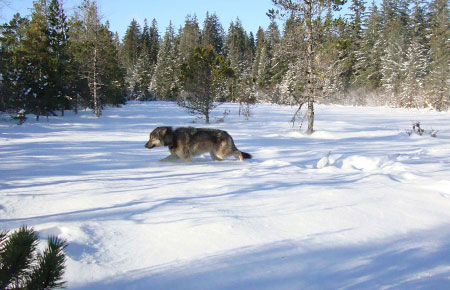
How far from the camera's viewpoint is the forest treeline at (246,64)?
50.8 ft

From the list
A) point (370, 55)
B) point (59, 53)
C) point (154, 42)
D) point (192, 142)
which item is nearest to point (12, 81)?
point (59, 53)

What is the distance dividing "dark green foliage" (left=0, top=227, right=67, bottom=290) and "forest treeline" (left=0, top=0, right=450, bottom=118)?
14.7m

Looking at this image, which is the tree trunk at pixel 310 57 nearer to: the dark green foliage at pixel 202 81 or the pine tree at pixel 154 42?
A: the dark green foliage at pixel 202 81

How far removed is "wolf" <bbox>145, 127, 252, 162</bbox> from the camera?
7.69 meters

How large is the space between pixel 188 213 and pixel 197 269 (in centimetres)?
121

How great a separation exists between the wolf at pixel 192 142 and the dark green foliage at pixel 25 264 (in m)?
6.03

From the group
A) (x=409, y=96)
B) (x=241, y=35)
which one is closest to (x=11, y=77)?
(x=409, y=96)

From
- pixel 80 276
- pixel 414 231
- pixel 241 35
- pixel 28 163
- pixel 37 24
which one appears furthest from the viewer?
pixel 241 35

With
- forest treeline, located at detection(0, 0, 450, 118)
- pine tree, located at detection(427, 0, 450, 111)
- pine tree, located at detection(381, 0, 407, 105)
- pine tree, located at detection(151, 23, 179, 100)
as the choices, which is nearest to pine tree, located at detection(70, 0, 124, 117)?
forest treeline, located at detection(0, 0, 450, 118)

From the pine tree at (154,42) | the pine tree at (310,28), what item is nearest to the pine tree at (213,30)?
the pine tree at (154,42)

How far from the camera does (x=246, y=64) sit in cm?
6706

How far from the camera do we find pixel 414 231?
3.43 m

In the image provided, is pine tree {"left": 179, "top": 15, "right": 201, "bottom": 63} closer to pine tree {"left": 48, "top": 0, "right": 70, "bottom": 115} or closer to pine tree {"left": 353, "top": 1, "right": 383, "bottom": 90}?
pine tree {"left": 353, "top": 1, "right": 383, "bottom": 90}

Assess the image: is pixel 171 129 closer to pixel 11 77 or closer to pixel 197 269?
pixel 197 269
